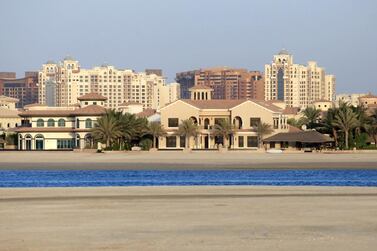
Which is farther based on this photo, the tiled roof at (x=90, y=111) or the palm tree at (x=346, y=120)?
the tiled roof at (x=90, y=111)

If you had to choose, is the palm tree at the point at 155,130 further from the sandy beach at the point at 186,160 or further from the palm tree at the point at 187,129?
the sandy beach at the point at 186,160

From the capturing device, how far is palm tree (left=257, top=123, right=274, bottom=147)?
11375cm

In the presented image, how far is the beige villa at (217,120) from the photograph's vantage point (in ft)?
382

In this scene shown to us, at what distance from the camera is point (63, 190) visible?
46688mm

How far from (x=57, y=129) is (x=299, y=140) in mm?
29167

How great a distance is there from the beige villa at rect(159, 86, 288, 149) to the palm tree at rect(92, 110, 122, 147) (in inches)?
329

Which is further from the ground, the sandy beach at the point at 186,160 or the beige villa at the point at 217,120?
the beige villa at the point at 217,120

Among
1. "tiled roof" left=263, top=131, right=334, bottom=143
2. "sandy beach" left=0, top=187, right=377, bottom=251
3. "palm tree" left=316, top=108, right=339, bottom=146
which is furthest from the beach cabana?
"sandy beach" left=0, top=187, right=377, bottom=251

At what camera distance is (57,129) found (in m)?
120

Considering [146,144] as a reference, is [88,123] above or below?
above

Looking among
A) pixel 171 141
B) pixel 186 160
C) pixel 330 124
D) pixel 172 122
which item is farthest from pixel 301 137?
pixel 186 160

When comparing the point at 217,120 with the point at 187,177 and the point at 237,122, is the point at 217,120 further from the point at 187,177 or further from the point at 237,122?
the point at 187,177

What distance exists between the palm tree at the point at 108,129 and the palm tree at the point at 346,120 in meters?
23.1

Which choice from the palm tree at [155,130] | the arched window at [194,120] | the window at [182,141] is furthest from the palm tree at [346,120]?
the palm tree at [155,130]
